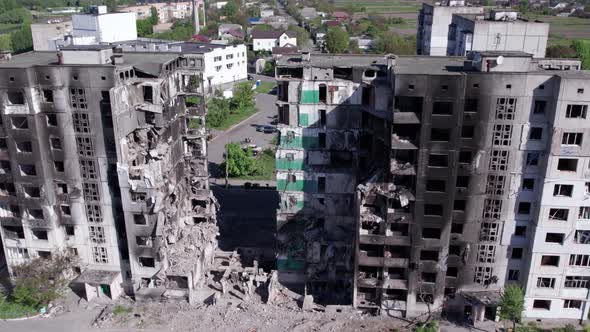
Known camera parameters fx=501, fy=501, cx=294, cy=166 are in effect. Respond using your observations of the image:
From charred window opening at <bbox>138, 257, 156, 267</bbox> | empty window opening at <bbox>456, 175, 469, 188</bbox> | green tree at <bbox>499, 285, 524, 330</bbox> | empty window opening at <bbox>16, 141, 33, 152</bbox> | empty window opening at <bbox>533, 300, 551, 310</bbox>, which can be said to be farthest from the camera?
charred window opening at <bbox>138, 257, 156, 267</bbox>

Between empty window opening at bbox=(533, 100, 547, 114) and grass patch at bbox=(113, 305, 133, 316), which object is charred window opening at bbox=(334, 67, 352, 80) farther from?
grass patch at bbox=(113, 305, 133, 316)

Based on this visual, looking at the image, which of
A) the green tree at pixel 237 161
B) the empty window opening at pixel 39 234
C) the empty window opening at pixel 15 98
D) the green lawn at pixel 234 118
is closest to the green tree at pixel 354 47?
the green lawn at pixel 234 118

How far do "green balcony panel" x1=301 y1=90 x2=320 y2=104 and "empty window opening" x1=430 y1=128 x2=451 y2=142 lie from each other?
11.5 m

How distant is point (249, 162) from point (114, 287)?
34.5 meters

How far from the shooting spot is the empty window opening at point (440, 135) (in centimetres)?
4178

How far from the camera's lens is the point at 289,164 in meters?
49.6

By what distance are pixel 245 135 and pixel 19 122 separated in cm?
5853

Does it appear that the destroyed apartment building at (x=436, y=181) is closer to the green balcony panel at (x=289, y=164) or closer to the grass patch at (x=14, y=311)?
the green balcony panel at (x=289, y=164)

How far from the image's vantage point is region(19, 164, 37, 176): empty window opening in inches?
1861

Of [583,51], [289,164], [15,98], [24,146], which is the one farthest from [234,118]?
[583,51]

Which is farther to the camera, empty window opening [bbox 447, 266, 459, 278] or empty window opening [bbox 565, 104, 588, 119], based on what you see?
empty window opening [bbox 447, 266, 459, 278]

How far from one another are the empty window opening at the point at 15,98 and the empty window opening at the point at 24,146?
3.70 metres

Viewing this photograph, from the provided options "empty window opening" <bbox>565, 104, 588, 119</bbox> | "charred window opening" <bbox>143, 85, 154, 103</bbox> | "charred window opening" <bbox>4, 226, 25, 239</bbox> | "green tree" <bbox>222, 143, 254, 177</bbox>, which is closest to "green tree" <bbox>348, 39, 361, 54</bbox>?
"green tree" <bbox>222, 143, 254, 177</bbox>

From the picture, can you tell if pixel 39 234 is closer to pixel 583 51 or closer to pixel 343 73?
pixel 343 73
